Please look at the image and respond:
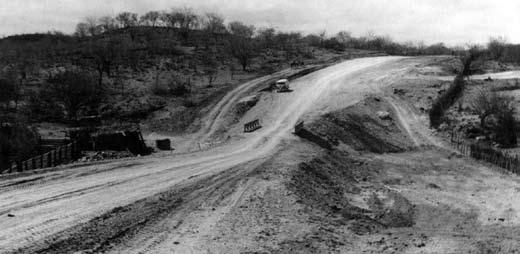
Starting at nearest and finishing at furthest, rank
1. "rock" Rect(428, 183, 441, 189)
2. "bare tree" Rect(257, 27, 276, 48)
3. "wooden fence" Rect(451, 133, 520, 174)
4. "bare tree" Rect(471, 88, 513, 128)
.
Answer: "rock" Rect(428, 183, 441, 189) → "wooden fence" Rect(451, 133, 520, 174) → "bare tree" Rect(471, 88, 513, 128) → "bare tree" Rect(257, 27, 276, 48)

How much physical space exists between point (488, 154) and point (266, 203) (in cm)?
2574

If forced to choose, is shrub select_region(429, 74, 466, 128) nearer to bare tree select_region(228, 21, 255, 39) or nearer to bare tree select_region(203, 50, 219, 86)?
bare tree select_region(203, 50, 219, 86)

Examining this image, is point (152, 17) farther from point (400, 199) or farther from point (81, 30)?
point (400, 199)

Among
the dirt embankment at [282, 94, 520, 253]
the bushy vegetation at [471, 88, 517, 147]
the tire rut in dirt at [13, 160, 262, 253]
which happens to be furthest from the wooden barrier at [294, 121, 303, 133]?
the bushy vegetation at [471, 88, 517, 147]

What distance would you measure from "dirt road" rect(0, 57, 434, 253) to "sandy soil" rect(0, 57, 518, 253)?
81mm

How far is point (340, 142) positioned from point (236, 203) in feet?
70.0

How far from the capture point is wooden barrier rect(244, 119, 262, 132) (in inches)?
1824

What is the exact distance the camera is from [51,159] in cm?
3484

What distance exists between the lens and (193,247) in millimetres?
18297

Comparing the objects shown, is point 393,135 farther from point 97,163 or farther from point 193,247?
point 193,247

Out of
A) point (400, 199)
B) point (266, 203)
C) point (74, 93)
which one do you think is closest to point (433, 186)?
point (400, 199)

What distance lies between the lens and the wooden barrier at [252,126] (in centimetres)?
4633

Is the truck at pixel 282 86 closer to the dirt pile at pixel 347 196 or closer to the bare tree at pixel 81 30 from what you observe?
the dirt pile at pixel 347 196

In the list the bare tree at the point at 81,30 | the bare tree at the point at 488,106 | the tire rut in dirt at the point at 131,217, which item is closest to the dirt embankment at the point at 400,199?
the tire rut in dirt at the point at 131,217
